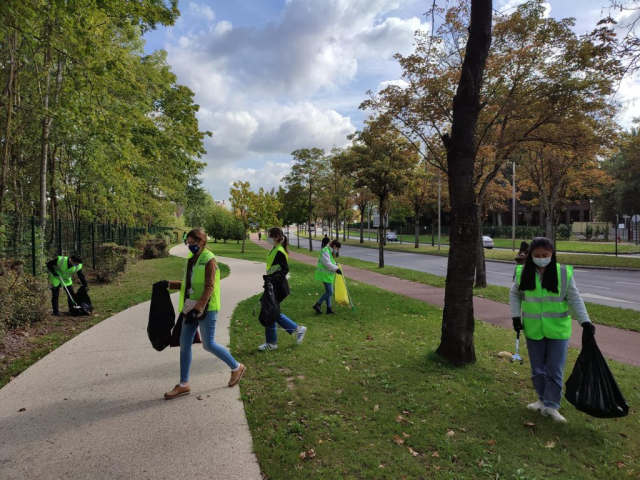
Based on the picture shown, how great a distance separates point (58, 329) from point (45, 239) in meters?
6.55

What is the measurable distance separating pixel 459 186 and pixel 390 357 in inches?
93.9

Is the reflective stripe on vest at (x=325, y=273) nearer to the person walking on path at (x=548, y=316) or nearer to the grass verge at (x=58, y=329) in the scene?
the grass verge at (x=58, y=329)

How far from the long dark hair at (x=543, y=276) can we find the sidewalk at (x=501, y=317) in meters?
3.26

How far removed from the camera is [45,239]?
40.0 feet

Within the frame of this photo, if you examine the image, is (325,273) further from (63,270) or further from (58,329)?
(63,270)

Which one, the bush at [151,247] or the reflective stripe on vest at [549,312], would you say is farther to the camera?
the bush at [151,247]

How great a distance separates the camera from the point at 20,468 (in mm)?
2844

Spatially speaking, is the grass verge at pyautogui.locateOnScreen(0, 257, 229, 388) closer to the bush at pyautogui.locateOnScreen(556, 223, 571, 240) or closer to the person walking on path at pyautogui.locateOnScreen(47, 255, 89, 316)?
the person walking on path at pyautogui.locateOnScreen(47, 255, 89, 316)

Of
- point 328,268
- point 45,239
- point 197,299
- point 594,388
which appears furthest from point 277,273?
point 45,239

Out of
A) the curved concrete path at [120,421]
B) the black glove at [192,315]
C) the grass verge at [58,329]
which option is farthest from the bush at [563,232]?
the black glove at [192,315]

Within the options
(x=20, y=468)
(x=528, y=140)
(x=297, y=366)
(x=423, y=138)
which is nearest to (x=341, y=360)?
(x=297, y=366)

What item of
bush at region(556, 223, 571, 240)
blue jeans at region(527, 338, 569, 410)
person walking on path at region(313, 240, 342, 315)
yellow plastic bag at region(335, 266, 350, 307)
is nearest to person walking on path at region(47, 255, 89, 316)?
person walking on path at region(313, 240, 342, 315)

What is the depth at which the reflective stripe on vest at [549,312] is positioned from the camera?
359cm

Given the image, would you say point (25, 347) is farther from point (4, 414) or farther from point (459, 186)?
point (459, 186)
